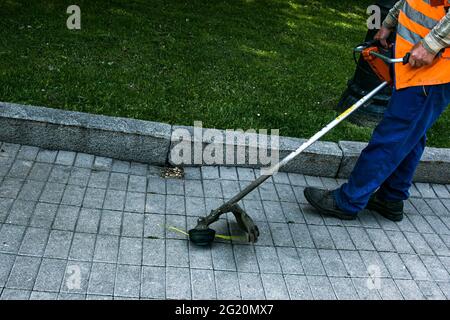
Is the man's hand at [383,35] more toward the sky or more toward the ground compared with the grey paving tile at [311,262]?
more toward the sky

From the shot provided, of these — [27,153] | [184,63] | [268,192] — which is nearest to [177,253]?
[268,192]

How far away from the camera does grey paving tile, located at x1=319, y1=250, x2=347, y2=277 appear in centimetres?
388

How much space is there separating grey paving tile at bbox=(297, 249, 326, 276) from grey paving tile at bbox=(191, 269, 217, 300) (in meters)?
0.63

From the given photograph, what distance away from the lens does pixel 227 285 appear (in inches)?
142

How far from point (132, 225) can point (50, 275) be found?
716mm

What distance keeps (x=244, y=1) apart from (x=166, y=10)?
1470mm

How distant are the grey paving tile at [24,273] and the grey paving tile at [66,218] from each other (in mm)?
363

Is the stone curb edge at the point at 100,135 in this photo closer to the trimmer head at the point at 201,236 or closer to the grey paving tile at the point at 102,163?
the grey paving tile at the point at 102,163

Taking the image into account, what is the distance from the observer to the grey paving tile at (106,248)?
3654 millimetres

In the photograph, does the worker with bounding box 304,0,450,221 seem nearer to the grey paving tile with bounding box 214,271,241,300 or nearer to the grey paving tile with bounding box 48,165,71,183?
the grey paving tile with bounding box 214,271,241,300

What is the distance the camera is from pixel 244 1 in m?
9.02

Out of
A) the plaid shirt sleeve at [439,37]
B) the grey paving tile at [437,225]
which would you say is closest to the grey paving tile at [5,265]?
the plaid shirt sleeve at [439,37]

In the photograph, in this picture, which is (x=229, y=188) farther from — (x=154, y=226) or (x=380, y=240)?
(x=380, y=240)
